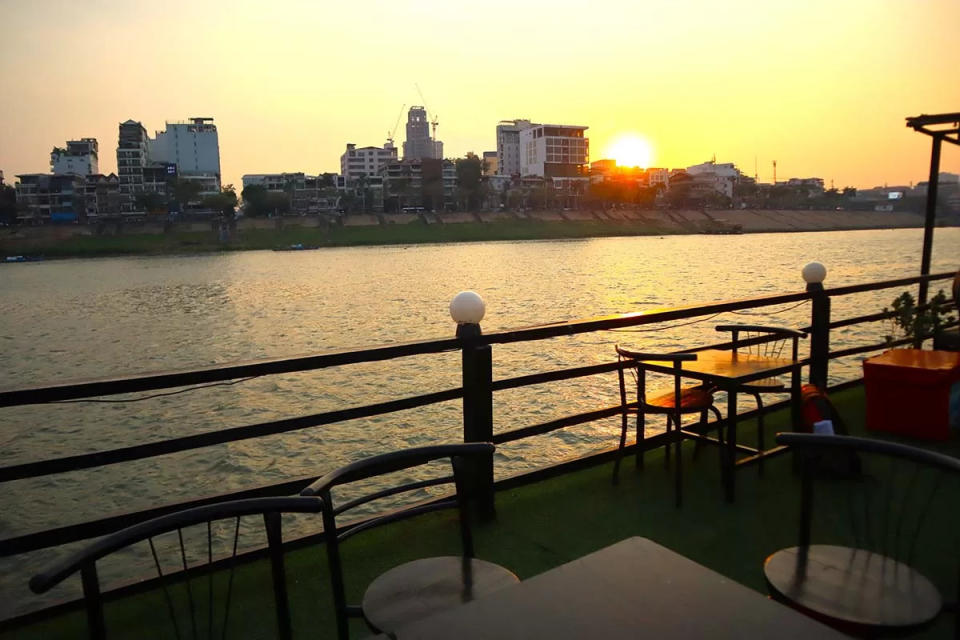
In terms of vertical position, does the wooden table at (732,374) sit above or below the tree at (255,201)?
below

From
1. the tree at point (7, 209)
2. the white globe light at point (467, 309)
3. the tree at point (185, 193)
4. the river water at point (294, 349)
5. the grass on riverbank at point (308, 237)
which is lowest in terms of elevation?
the river water at point (294, 349)

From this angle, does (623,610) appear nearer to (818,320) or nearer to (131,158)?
(818,320)

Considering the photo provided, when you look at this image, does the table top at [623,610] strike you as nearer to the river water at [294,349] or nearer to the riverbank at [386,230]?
the river water at [294,349]

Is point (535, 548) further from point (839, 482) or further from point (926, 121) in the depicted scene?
point (926, 121)

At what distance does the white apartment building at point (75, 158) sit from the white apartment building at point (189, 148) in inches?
498

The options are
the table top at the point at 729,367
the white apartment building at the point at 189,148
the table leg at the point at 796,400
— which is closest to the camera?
the table top at the point at 729,367

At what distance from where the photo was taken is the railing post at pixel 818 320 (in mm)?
5285

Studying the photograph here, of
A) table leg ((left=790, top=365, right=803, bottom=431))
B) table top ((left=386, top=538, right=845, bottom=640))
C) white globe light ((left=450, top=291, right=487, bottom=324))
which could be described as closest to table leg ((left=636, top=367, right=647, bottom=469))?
table leg ((left=790, top=365, right=803, bottom=431))

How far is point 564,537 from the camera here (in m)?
3.53

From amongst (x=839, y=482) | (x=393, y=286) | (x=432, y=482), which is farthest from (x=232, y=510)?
(x=393, y=286)

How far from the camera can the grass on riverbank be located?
7731 centimetres

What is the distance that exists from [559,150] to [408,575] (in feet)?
634

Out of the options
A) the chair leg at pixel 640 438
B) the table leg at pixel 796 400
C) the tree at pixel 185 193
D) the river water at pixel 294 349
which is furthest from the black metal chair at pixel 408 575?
the tree at pixel 185 193

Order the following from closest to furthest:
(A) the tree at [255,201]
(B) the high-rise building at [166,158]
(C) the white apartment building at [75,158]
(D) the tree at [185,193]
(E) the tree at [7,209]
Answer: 1. (E) the tree at [7,209]
2. (A) the tree at [255,201]
3. (D) the tree at [185,193]
4. (B) the high-rise building at [166,158]
5. (C) the white apartment building at [75,158]
